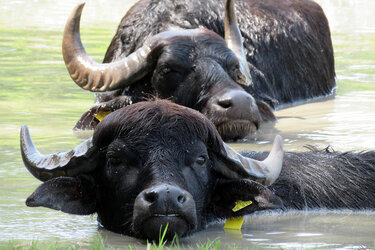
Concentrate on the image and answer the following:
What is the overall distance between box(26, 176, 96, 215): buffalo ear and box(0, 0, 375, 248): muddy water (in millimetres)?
163

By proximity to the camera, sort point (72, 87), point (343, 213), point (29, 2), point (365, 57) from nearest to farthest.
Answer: point (343, 213), point (72, 87), point (365, 57), point (29, 2)

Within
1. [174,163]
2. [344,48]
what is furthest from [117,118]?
[344,48]

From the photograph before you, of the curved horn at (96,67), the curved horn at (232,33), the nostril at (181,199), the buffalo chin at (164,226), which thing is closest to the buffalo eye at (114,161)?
the buffalo chin at (164,226)

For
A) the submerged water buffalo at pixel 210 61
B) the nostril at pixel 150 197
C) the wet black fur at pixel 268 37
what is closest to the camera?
the nostril at pixel 150 197

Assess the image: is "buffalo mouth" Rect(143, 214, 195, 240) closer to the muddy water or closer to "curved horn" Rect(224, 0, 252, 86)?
the muddy water

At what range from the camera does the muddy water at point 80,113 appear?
234 inches

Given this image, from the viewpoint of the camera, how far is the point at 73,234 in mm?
5891

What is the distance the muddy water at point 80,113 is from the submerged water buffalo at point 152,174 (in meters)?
0.20

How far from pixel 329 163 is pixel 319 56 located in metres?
6.53

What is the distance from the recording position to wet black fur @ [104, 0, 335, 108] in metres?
10.9

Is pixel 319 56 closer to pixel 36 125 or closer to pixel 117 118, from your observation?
pixel 36 125

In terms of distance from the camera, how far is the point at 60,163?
236 inches

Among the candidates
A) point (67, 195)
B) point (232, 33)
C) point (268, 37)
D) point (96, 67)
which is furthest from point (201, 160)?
point (268, 37)

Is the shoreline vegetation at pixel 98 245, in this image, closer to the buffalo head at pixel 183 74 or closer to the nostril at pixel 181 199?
the nostril at pixel 181 199
